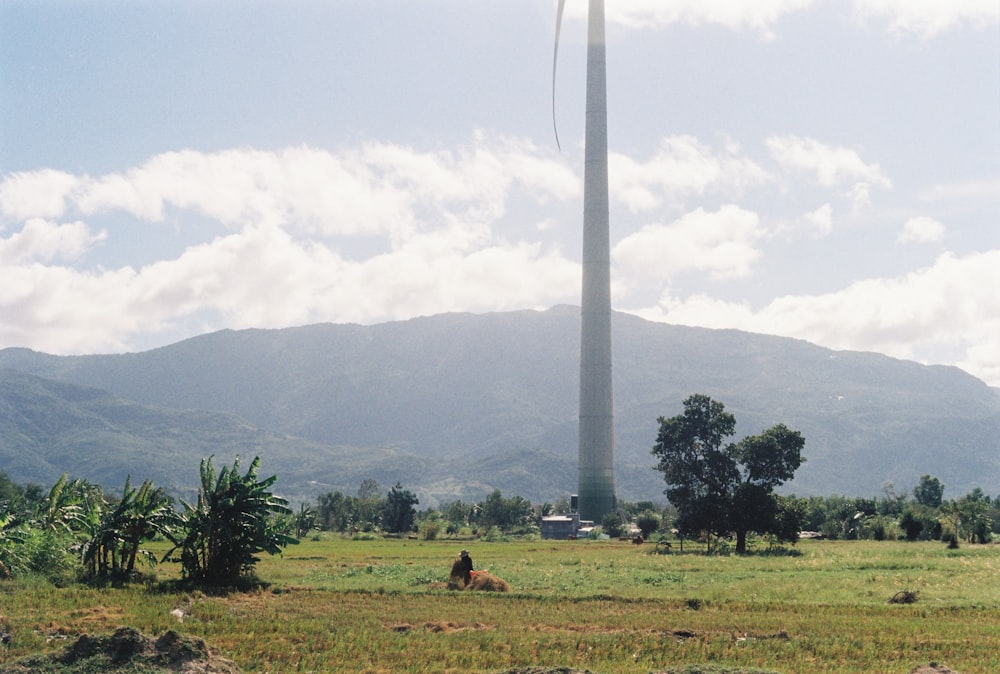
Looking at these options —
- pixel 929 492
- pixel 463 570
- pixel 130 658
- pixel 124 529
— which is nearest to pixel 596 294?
pixel 929 492

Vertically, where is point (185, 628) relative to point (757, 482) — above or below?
below

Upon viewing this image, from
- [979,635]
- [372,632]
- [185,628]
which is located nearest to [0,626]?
[185,628]

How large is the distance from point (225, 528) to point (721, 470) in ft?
207

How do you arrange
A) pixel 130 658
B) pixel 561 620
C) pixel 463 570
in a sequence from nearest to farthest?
pixel 130 658 < pixel 561 620 < pixel 463 570

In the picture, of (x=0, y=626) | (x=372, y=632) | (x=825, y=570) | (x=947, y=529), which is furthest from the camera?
(x=947, y=529)

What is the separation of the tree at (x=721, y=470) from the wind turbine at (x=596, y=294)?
222ft

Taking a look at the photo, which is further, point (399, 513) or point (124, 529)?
point (399, 513)

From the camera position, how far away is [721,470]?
3762 inches

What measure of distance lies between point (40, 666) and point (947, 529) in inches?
3821

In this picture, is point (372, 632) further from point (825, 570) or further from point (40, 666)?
point (825, 570)

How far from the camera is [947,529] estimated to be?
329ft

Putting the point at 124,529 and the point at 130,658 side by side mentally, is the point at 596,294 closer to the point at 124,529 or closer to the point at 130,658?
the point at 124,529

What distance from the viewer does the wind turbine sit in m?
168

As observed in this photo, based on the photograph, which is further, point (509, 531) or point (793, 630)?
point (509, 531)
